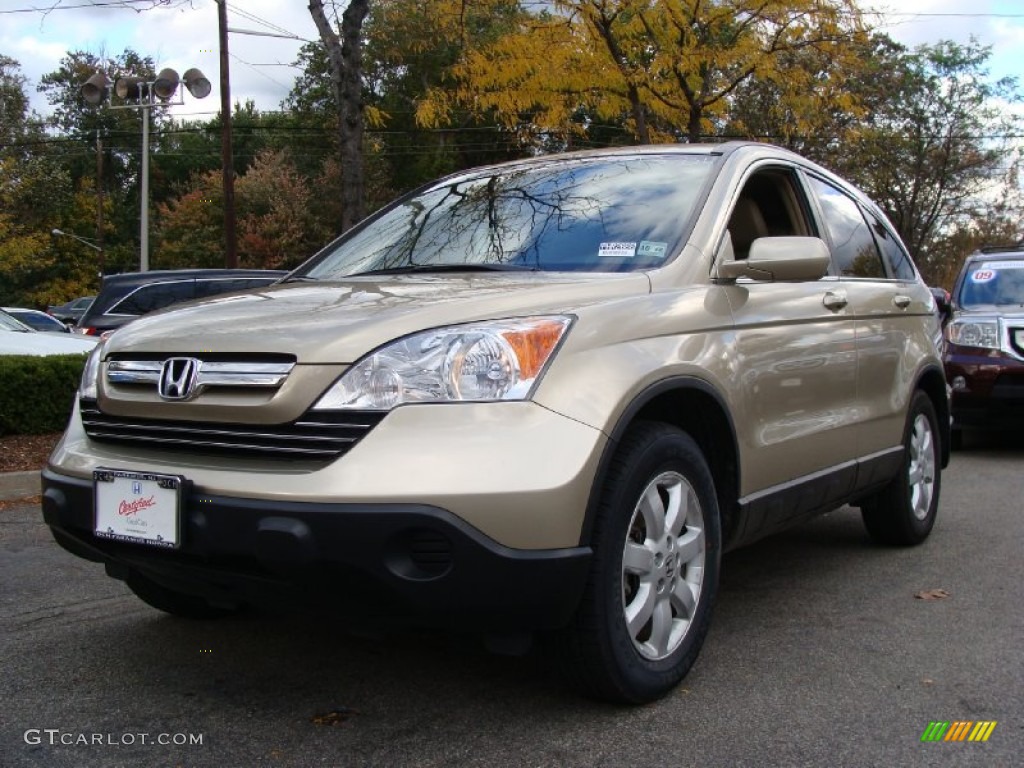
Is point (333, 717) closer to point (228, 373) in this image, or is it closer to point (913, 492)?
point (228, 373)

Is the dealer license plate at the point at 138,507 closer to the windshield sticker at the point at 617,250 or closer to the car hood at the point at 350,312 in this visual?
the car hood at the point at 350,312

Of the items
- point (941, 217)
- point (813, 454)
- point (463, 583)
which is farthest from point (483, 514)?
point (941, 217)

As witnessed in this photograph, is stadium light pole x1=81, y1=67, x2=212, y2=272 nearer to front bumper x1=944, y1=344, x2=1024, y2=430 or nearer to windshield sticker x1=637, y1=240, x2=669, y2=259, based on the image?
front bumper x1=944, y1=344, x2=1024, y2=430

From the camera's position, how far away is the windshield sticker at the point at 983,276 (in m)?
9.12

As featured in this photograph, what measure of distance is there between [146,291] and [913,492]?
8.26 meters

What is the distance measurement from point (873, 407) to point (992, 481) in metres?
3.39

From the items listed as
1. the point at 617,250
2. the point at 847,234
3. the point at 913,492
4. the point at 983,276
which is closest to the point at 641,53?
the point at 983,276

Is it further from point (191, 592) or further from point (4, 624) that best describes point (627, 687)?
point (4, 624)

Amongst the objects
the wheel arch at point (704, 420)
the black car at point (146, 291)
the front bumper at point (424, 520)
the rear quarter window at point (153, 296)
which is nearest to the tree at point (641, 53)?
the black car at point (146, 291)

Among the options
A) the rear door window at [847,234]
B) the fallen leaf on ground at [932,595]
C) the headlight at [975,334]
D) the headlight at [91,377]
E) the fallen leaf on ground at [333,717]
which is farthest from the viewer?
the headlight at [975,334]

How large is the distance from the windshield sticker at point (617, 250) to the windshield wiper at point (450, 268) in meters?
0.24

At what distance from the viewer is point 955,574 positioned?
4469 mm

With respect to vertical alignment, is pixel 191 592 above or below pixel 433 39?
below

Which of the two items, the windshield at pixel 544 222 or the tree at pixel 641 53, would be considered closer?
the windshield at pixel 544 222
